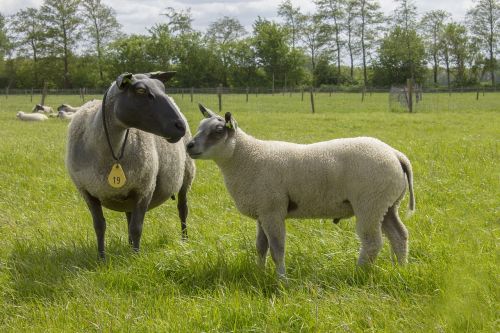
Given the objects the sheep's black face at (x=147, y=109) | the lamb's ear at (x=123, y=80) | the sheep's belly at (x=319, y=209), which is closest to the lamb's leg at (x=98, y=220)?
the sheep's black face at (x=147, y=109)

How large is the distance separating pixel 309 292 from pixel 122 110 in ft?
6.90

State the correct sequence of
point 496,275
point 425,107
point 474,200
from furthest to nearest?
point 425,107 < point 474,200 < point 496,275

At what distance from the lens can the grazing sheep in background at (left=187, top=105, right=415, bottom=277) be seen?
4184mm

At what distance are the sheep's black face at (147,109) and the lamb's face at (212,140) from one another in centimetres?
14

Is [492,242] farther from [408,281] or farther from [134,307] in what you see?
[134,307]

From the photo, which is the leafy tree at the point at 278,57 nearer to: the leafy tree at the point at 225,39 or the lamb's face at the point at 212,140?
the leafy tree at the point at 225,39

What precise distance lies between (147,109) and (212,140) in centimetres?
59

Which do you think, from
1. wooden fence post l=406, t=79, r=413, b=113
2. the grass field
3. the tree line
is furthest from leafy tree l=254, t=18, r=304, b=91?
the grass field

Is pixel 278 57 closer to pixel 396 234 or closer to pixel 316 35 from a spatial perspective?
pixel 316 35

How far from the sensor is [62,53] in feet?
228

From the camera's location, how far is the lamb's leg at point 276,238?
4195 mm

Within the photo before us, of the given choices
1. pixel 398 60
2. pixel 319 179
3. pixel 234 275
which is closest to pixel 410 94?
pixel 319 179

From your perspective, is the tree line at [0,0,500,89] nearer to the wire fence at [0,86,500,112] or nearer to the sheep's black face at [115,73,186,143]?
Answer: the wire fence at [0,86,500,112]

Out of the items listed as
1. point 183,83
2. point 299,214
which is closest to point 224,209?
point 299,214
